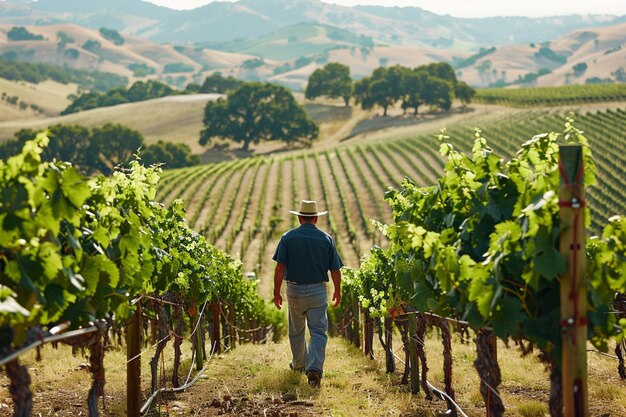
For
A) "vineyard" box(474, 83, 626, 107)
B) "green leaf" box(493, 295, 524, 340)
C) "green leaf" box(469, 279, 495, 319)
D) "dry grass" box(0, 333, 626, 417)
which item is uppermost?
"green leaf" box(469, 279, 495, 319)

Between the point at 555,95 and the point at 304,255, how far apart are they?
277ft

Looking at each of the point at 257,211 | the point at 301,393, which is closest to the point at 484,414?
the point at 301,393

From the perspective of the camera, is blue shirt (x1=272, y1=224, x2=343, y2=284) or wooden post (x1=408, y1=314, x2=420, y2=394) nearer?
wooden post (x1=408, y1=314, x2=420, y2=394)

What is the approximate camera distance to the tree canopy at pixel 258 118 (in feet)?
294

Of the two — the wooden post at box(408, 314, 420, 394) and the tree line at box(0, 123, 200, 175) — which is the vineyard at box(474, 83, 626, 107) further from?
the wooden post at box(408, 314, 420, 394)

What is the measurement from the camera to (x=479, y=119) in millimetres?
82500

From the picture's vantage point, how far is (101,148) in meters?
79.7

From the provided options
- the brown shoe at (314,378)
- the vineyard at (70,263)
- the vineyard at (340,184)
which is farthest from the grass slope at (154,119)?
the vineyard at (70,263)

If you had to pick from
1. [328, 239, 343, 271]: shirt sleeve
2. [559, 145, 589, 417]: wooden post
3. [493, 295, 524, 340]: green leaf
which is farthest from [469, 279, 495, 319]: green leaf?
[328, 239, 343, 271]: shirt sleeve

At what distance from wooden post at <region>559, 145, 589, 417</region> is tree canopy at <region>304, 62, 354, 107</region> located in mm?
108946

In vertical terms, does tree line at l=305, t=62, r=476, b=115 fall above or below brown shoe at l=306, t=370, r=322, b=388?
below

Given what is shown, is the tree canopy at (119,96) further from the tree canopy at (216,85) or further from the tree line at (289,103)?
the tree line at (289,103)

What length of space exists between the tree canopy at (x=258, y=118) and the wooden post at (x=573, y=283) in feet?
279

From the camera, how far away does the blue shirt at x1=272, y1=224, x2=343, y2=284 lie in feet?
31.3
